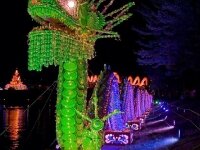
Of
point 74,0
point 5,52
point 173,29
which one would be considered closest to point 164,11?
point 173,29

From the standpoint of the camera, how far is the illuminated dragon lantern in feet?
23.2

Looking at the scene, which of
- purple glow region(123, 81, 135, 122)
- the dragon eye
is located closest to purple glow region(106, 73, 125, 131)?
purple glow region(123, 81, 135, 122)

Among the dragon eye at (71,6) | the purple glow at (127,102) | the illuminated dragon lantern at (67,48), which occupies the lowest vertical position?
the purple glow at (127,102)

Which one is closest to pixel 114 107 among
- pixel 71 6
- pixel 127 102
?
pixel 127 102

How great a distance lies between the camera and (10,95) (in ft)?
125

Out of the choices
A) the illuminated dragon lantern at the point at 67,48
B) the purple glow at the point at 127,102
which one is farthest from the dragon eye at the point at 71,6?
the purple glow at the point at 127,102

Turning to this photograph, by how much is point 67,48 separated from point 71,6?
0.89 meters

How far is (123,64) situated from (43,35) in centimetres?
4242

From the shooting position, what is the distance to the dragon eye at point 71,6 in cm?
756

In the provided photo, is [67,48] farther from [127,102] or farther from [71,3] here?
[127,102]

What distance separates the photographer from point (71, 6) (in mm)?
7691

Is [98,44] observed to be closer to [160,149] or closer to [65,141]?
[160,149]

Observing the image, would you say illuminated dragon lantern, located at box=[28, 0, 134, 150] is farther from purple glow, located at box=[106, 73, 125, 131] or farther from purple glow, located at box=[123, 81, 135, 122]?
purple glow, located at box=[123, 81, 135, 122]

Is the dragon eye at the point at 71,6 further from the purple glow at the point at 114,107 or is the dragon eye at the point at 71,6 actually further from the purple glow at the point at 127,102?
the purple glow at the point at 127,102
